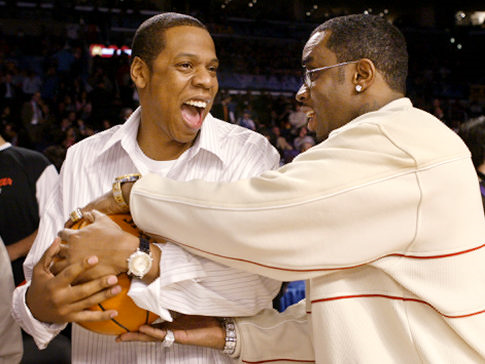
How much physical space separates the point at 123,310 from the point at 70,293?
0.16 meters

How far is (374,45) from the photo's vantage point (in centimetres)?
191

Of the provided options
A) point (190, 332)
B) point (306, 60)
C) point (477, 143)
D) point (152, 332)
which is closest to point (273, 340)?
point (190, 332)

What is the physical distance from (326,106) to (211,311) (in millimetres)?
808

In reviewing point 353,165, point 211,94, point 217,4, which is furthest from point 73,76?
point 353,165

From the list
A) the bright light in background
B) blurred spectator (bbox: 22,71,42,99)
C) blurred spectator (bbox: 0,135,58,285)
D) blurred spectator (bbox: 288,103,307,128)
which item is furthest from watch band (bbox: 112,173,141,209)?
the bright light in background

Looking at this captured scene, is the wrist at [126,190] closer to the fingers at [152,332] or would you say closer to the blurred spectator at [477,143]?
the fingers at [152,332]

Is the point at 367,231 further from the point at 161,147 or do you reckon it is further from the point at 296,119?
the point at 296,119

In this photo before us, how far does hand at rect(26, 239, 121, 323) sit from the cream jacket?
196mm

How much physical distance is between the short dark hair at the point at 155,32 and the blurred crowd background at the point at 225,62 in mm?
5967

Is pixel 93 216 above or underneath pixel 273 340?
above

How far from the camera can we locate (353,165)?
4.90 feet

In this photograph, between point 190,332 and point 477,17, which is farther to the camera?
point 477,17

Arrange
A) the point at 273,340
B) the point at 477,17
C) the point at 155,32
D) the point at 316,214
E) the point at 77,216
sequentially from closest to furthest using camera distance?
the point at 316,214 < the point at 77,216 < the point at 273,340 < the point at 155,32 < the point at 477,17

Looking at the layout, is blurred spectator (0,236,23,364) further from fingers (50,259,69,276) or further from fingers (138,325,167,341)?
fingers (138,325,167,341)
